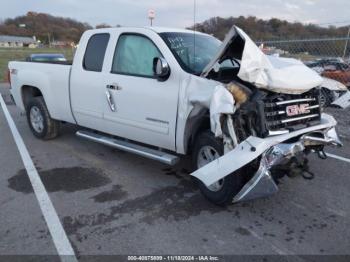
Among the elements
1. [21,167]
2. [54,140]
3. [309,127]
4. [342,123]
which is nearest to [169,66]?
[309,127]

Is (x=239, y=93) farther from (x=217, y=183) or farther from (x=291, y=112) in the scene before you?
(x=217, y=183)

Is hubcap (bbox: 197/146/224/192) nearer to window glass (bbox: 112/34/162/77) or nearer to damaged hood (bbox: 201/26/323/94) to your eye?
damaged hood (bbox: 201/26/323/94)

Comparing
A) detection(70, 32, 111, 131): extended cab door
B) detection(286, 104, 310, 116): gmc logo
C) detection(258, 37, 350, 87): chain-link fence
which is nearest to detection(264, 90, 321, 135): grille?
detection(286, 104, 310, 116): gmc logo

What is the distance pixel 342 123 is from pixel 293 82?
4.79 metres

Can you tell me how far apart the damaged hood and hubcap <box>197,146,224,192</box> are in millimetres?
828

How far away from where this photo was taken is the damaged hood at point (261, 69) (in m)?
3.56

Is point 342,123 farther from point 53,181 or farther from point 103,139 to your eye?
point 53,181

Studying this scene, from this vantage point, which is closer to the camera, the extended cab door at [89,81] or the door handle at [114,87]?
the door handle at [114,87]

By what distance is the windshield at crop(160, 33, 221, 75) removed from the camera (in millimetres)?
4420

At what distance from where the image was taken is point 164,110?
4.39 meters

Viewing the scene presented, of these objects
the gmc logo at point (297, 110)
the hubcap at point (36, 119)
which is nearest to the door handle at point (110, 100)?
the hubcap at point (36, 119)

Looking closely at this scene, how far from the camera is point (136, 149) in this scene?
482cm

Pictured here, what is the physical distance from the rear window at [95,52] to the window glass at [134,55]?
12.2 inches

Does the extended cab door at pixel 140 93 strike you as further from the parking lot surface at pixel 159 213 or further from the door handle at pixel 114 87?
the parking lot surface at pixel 159 213
